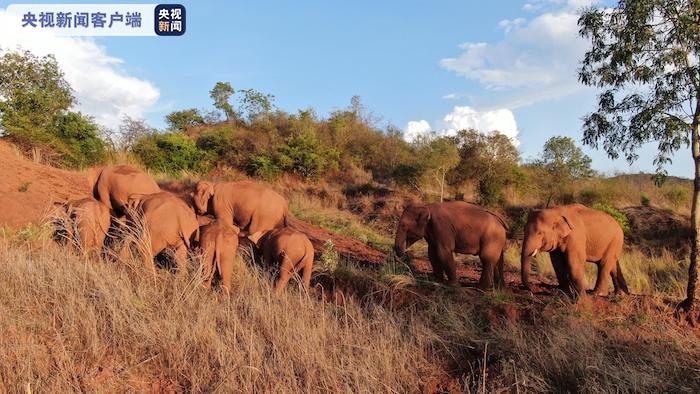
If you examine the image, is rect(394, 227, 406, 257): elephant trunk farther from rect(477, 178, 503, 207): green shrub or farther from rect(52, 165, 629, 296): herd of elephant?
rect(477, 178, 503, 207): green shrub

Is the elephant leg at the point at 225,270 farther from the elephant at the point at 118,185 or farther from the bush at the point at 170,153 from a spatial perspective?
the bush at the point at 170,153

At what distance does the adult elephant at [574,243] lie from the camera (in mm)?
8156

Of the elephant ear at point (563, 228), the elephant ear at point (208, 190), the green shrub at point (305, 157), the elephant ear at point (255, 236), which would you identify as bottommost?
the elephant ear at point (255, 236)

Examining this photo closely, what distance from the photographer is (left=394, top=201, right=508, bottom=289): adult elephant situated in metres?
8.54

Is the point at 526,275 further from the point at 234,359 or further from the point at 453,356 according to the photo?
the point at 234,359

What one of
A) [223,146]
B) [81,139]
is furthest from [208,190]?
[223,146]

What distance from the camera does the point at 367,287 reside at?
7684mm

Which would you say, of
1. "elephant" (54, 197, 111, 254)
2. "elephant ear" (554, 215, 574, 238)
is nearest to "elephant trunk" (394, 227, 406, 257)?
"elephant ear" (554, 215, 574, 238)

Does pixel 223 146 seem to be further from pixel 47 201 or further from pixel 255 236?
pixel 255 236

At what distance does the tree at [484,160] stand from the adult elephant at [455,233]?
16802mm

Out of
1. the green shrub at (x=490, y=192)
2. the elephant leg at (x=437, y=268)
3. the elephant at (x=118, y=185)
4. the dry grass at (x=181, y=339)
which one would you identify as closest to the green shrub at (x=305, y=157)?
the green shrub at (x=490, y=192)

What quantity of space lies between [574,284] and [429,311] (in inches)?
118

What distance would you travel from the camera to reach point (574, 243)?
8.25m

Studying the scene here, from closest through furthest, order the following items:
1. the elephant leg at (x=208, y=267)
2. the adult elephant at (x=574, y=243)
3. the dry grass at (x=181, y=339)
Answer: the dry grass at (x=181, y=339)
the elephant leg at (x=208, y=267)
the adult elephant at (x=574, y=243)
